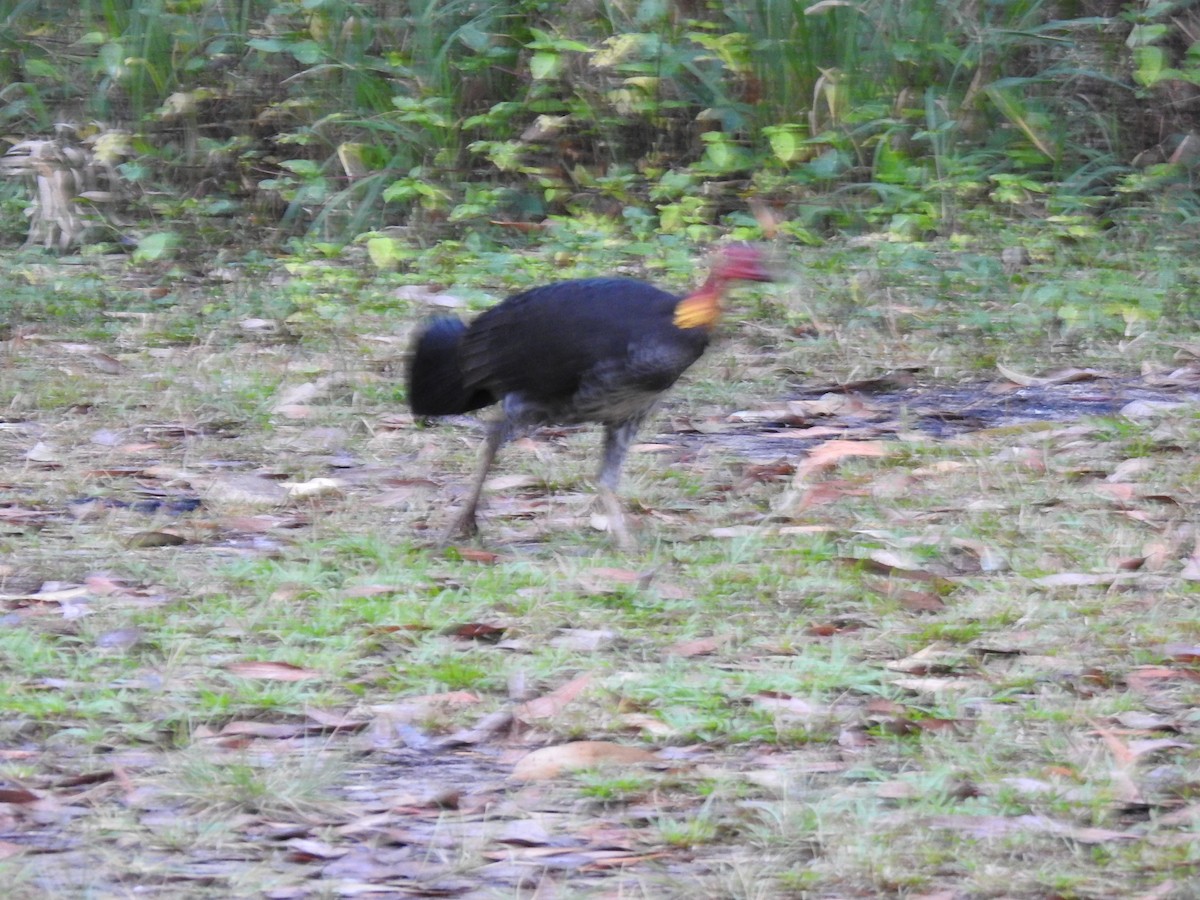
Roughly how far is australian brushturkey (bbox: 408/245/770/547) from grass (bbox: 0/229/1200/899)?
28cm

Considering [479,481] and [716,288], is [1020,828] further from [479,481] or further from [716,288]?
[479,481]

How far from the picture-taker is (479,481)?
5.12 metres

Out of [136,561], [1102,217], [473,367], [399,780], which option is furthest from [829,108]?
[399,780]

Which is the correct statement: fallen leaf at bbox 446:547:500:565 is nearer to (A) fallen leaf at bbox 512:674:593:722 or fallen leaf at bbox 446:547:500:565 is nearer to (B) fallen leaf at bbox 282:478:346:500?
(B) fallen leaf at bbox 282:478:346:500

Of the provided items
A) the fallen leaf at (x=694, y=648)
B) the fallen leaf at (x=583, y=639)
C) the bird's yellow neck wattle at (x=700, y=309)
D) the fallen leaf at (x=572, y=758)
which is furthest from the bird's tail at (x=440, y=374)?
the fallen leaf at (x=572, y=758)

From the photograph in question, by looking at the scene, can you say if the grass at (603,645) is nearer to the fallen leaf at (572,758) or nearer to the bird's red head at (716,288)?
the fallen leaf at (572,758)

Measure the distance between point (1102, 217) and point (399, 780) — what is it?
6.44 m

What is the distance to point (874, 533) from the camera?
4.95m

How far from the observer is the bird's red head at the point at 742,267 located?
495 cm

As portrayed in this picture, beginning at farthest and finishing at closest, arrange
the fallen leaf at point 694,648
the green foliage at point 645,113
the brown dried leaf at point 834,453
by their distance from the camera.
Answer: the green foliage at point 645,113 → the brown dried leaf at point 834,453 → the fallen leaf at point 694,648

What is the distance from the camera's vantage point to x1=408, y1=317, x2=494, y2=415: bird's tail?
521 centimetres

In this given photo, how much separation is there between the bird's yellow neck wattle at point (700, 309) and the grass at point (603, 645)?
2.02 feet

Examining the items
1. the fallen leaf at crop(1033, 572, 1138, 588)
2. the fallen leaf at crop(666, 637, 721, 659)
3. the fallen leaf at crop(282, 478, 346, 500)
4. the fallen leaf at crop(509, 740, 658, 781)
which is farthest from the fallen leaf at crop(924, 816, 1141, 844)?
the fallen leaf at crop(282, 478, 346, 500)

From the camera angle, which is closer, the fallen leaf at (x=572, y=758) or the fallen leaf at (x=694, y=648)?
the fallen leaf at (x=572, y=758)
